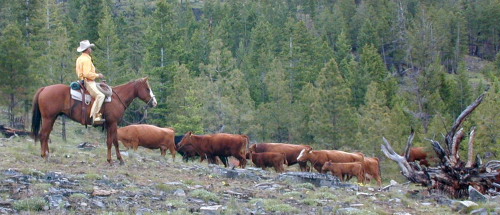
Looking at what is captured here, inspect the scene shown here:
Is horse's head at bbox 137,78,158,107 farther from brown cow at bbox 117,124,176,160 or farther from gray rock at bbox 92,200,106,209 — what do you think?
brown cow at bbox 117,124,176,160

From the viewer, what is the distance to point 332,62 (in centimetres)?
4622

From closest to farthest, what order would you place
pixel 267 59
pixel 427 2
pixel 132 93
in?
1. pixel 132 93
2. pixel 267 59
3. pixel 427 2

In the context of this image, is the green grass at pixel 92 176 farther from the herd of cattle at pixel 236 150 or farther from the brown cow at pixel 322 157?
the brown cow at pixel 322 157

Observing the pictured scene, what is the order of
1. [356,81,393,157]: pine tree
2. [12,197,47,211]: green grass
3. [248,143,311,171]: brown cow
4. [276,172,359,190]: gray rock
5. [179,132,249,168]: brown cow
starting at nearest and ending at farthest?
[12,197,47,211]: green grass
[276,172,359,190]: gray rock
[179,132,249,168]: brown cow
[248,143,311,171]: brown cow
[356,81,393,157]: pine tree

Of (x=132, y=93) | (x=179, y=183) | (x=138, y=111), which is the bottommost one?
(x=138, y=111)

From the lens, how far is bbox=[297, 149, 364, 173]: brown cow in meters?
25.0

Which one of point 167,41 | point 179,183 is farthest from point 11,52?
point 179,183

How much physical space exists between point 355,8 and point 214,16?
79.5 feet

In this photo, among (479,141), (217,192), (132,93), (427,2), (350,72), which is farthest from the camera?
(427,2)

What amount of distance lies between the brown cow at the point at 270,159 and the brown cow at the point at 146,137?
10.9 feet

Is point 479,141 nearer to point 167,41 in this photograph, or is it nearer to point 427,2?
point 167,41

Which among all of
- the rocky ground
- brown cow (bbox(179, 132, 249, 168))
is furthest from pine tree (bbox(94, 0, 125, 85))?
the rocky ground

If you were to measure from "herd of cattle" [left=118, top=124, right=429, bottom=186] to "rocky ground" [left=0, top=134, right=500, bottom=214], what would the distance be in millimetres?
6615

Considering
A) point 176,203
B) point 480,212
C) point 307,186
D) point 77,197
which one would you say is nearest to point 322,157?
point 307,186
